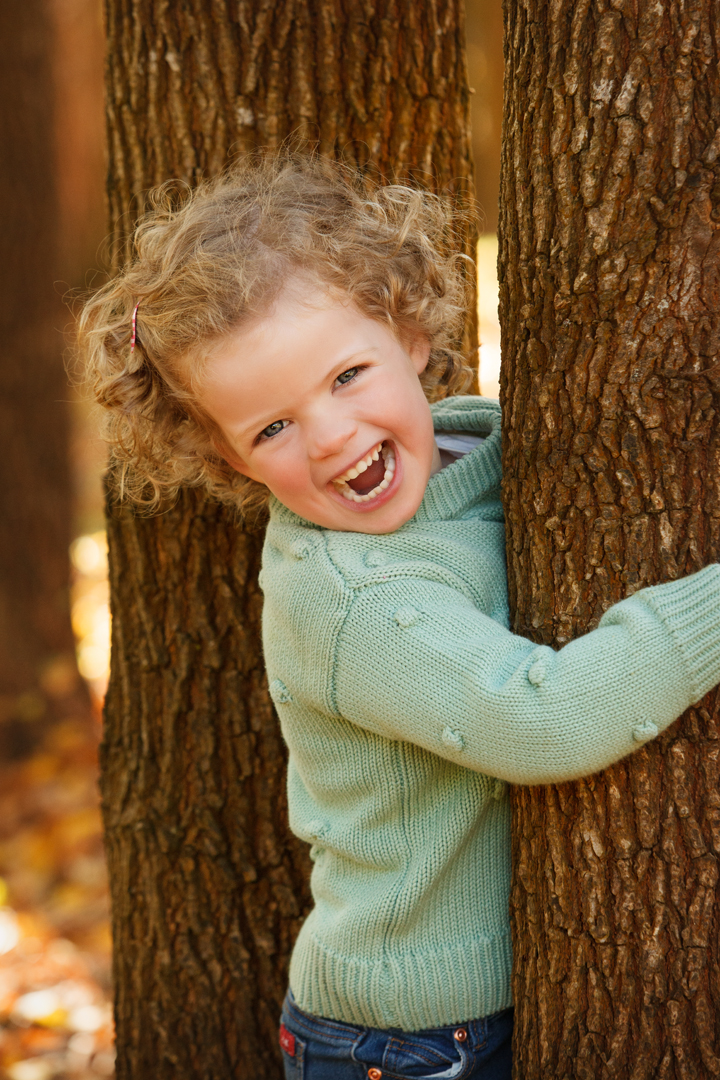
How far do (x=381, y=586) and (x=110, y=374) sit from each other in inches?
32.7

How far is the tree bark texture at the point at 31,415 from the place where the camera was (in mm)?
5746

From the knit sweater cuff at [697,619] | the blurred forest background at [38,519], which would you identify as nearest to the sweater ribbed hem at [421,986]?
the knit sweater cuff at [697,619]

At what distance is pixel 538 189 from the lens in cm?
167

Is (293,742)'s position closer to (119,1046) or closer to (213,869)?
(213,869)

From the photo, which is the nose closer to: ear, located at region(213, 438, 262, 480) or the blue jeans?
ear, located at region(213, 438, 262, 480)

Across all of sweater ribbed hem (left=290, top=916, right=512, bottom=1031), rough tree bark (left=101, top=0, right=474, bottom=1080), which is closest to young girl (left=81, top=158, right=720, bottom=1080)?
sweater ribbed hem (left=290, top=916, right=512, bottom=1031)

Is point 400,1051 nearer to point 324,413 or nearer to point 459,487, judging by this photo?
point 459,487

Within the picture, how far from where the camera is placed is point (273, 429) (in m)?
1.83

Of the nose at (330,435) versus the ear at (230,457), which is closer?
the nose at (330,435)

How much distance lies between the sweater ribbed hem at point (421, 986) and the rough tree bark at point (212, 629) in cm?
83

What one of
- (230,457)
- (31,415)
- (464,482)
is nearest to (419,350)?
(464,482)

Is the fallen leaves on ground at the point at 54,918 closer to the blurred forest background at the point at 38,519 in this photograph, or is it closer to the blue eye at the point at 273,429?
the blurred forest background at the point at 38,519

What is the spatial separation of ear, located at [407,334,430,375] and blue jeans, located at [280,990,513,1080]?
50.6 inches

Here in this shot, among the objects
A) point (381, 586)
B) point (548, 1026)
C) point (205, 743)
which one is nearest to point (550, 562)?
point (381, 586)
